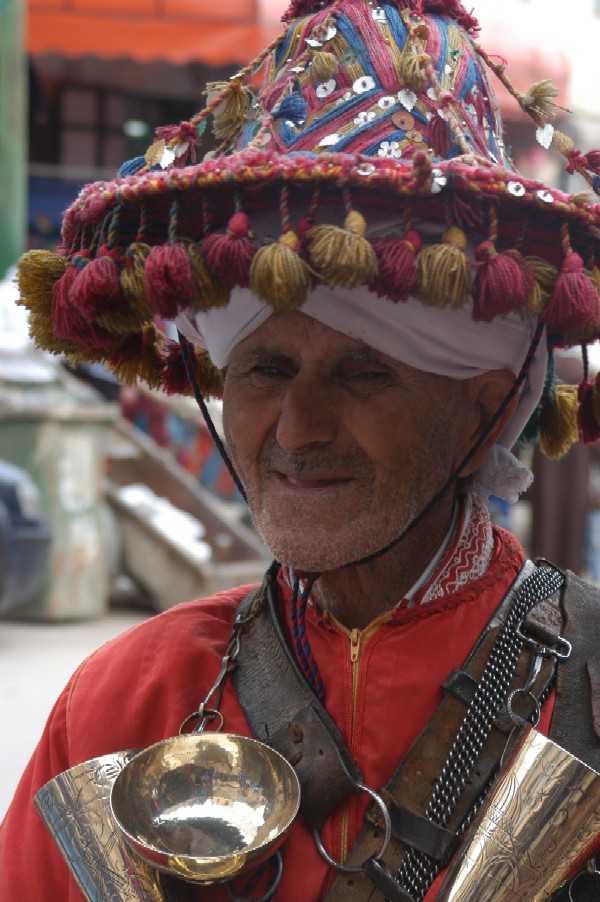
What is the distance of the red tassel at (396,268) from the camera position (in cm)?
154

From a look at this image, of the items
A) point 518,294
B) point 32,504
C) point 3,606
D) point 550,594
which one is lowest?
point 3,606

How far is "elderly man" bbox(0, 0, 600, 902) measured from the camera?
5.23 feet

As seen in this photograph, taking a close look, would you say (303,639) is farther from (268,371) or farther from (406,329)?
(406,329)

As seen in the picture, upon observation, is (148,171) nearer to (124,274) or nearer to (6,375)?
(124,274)

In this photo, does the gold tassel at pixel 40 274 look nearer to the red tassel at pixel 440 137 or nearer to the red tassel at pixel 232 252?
the red tassel at pixel 232 252

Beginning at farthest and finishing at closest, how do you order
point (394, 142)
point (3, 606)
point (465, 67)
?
point (3, 606)
point (465, 67)
point (394, 142)

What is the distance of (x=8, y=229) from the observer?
714cm

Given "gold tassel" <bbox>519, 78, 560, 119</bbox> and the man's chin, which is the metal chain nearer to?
the man's chin

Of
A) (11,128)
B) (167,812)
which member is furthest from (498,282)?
(11,128)

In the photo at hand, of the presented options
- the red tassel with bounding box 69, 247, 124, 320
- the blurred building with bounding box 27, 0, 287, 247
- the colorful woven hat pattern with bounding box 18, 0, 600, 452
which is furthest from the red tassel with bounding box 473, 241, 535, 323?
the blurred building with bounding box 27, 0, 287, 247

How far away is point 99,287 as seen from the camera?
1.68 metres

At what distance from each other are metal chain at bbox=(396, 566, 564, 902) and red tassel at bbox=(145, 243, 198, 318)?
73cm

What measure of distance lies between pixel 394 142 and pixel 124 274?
430 mm

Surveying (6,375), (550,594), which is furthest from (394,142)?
(6,375)
